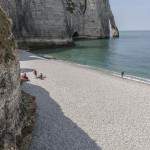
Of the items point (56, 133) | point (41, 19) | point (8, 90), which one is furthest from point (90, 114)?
point (41, 19)

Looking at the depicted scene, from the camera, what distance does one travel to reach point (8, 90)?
12180 mm

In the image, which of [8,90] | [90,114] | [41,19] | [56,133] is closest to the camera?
[8,90]

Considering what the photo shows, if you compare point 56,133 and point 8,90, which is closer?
point 8,90

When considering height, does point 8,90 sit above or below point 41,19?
below

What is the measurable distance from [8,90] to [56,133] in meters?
6.67

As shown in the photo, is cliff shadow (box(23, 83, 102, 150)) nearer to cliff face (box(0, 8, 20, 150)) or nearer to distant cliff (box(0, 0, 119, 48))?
cliff face (box(0, 8, 20, 150))

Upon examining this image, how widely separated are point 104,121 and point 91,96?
660 centimetres

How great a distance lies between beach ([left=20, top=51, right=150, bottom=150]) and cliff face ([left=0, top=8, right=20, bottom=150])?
3.99 m

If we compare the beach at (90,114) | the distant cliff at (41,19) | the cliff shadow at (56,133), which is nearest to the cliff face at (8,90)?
the cliff shadow at (56,133)

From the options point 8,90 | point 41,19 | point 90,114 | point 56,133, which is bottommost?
point 90,114

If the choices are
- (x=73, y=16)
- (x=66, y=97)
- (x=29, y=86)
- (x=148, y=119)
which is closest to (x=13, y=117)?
(x=148, y=119)

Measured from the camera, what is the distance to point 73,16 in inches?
4385

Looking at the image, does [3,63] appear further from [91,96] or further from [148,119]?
[91,96]

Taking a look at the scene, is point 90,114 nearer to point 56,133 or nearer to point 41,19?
point 56,133
